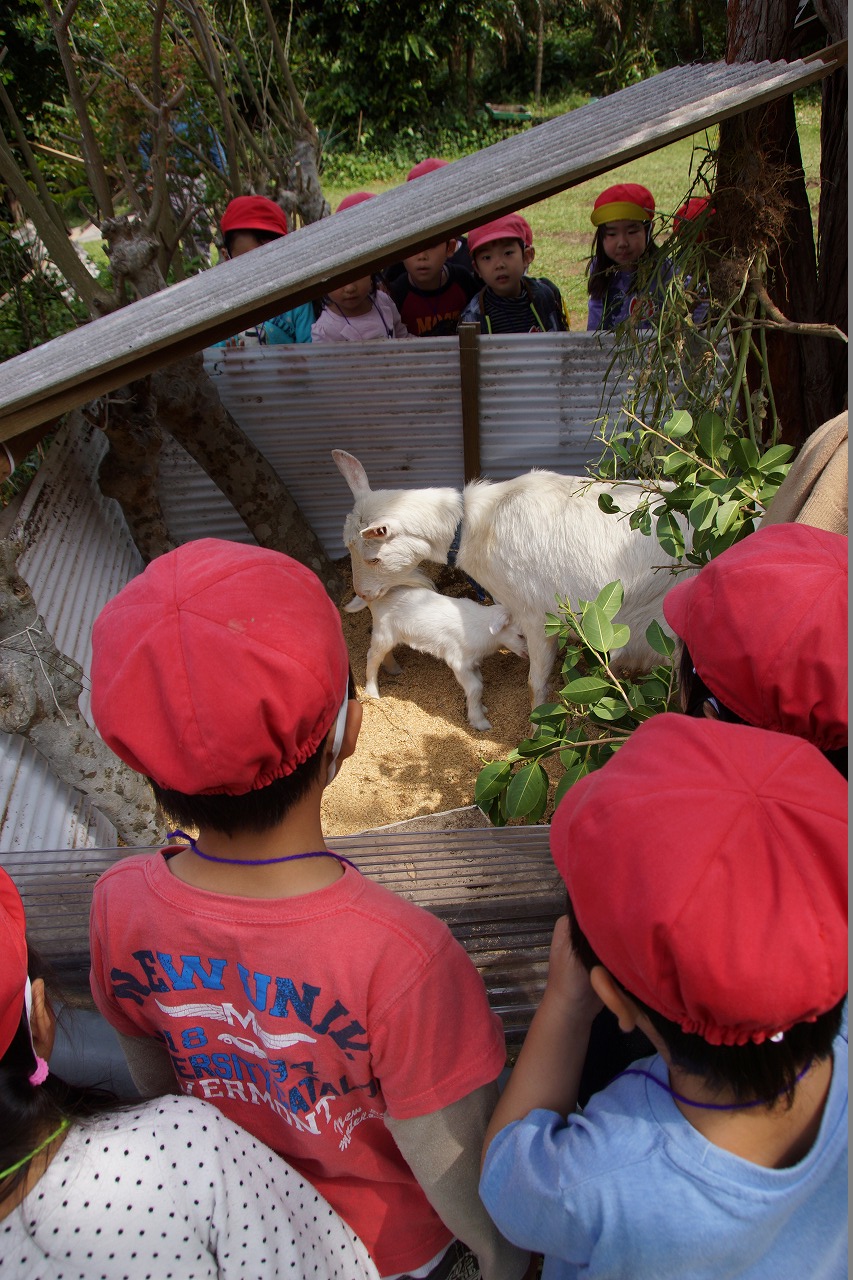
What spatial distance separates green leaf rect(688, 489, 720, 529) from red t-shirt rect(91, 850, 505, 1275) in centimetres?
167

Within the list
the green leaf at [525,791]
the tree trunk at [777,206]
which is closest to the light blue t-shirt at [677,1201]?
the green leaf at [525,791]

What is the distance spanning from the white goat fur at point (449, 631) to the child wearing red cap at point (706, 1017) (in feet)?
11.9

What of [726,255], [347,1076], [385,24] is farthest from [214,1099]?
[385,24]

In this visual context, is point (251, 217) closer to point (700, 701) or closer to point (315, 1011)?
point (700, 701)

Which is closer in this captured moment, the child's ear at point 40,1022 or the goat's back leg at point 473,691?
the child's ear at point 40,1022

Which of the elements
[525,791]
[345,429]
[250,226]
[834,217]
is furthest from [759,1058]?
[250,226]

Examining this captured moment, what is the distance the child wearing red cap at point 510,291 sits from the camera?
549 centimetres

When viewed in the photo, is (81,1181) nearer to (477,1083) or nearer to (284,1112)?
(284,1112)

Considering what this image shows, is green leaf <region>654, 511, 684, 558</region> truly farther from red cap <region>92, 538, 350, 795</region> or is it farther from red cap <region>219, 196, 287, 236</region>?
red cap <region>219, 196, 287, 236</region>

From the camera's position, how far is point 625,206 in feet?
16.8

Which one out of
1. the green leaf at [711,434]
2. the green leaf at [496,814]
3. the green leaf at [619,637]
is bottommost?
the green leaf at [496,814]

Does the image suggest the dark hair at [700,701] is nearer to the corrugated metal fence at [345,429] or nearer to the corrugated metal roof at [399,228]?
the corrugated metal roof at [399,228]

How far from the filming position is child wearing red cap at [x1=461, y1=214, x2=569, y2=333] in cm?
549

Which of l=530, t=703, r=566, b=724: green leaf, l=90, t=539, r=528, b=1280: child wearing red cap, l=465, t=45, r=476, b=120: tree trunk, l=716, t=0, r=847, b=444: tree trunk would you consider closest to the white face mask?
l=90, t=539, r=528, b=1280: child wearing red cap
